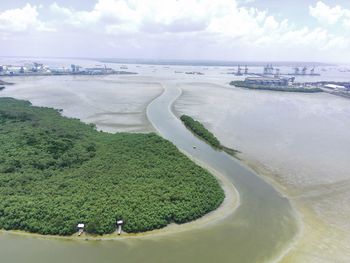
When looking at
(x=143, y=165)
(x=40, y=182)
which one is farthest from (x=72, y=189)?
(x=143, y=165)

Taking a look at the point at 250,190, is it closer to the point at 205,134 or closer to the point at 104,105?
the point at 205,134

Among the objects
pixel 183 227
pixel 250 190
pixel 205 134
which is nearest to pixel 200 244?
pixel 183 227

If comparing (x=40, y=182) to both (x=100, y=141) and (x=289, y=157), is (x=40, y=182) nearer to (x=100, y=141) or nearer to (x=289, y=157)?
(x=100, y=141)

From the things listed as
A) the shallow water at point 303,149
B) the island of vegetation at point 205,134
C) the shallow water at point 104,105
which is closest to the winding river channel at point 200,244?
the shallow water at point 303,149

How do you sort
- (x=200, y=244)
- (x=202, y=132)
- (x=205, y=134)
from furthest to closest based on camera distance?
(x=202, y=132) → (x=205, y=134) → (x=200, y=244)

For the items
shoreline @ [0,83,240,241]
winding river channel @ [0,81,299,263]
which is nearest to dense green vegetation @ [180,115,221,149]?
shoreline @ [0,83,240,241]

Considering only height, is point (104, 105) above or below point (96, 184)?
above

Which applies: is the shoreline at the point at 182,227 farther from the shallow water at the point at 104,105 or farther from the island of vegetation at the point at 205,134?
the shallow water at the point at 104,105

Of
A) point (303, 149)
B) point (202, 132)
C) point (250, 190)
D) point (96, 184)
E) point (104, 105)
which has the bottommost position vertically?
point (250, 190)

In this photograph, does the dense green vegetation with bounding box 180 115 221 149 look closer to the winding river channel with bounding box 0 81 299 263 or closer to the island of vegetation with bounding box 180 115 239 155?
the island of vegetation with bounding box 180 115 239 155

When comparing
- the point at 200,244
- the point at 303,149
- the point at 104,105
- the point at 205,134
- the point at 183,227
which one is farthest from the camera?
the point at 104,105
